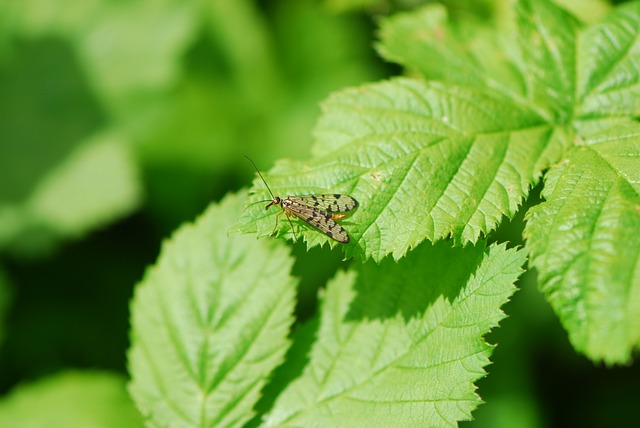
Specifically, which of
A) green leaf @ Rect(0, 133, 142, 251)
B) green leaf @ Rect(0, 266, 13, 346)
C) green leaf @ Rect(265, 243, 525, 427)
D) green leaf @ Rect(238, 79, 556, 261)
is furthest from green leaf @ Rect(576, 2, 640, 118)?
green leaf @ Rect(0, 266, 13, 346)

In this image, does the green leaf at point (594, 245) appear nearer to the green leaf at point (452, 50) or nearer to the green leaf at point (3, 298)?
the green leaf at point (452, 50)

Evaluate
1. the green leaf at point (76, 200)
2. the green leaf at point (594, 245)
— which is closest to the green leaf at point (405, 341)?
the green leaf at point (594, 245)

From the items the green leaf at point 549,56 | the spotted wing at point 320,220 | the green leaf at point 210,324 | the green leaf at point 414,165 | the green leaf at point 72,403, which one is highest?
the green leaf at point 549,56

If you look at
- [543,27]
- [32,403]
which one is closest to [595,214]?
[543,27]

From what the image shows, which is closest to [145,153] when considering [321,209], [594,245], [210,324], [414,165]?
[210,324]

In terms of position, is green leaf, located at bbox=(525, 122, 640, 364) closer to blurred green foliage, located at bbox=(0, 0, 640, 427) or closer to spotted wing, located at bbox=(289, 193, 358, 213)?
spotted wing, located at bbox=(289, 193, 358, 213)

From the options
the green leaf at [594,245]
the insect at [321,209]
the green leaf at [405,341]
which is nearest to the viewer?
the green leaf at [594,245]

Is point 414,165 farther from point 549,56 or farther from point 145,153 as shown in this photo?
point 145,153
